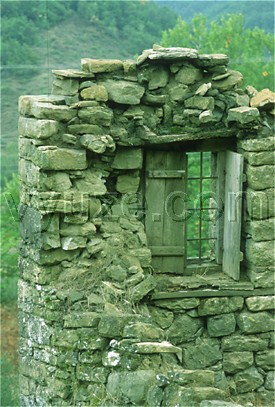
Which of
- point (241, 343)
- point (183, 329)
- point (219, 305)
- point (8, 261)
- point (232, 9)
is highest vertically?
point (232, 9)

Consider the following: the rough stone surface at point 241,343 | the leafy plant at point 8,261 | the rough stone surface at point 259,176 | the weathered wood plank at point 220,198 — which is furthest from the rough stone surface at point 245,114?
the leafy plant at point 8,261

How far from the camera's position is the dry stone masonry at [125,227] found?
1070 cm

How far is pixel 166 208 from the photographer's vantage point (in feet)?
38.1

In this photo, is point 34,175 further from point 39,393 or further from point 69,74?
point 39,393

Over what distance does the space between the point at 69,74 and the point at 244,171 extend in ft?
6.68

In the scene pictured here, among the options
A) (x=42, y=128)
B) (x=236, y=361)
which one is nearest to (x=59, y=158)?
(x=42, y=128)

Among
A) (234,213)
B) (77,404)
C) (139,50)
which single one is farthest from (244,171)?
(139,50)

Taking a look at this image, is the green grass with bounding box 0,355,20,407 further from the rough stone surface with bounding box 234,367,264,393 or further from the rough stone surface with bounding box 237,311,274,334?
the rough stone surface with bounding box 237,311,274,334

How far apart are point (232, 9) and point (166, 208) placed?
989 inches

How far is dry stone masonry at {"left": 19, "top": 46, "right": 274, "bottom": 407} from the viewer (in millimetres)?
10703

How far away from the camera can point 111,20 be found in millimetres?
34125

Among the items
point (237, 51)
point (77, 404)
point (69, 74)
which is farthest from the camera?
point (237, 51)

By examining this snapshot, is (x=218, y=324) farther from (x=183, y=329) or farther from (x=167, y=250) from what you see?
(x=167, y=250)

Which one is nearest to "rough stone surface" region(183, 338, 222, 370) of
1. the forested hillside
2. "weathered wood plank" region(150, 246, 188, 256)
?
"weathered wood plank" region(150, 246, 188, 256)
